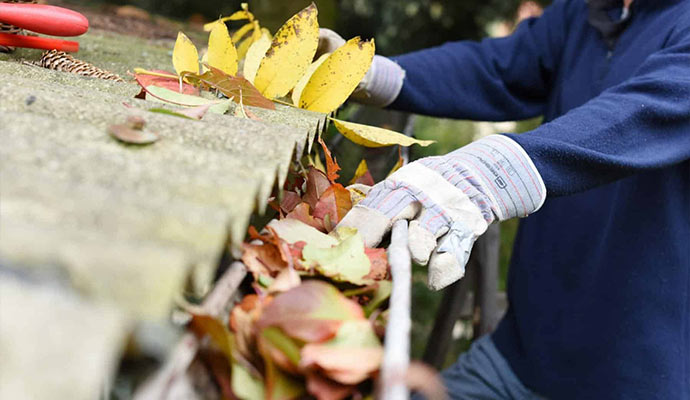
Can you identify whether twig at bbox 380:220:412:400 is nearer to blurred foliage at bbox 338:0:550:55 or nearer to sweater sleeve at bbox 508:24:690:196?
sweater sleeve at bbox 508:24:690:196

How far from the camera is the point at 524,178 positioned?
3.33ft

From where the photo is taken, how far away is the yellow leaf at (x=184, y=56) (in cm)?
112

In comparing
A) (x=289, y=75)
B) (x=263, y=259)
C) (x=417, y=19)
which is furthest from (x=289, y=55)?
(x=417, y=19)

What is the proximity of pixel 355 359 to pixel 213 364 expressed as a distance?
0.13 m

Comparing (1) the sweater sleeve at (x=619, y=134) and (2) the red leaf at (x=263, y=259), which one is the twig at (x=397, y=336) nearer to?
(2) the red leaf at (x=263, y=259)

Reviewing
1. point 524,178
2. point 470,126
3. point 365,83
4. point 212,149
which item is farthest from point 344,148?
point 470,126

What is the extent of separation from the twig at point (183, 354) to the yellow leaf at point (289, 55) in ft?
1.65

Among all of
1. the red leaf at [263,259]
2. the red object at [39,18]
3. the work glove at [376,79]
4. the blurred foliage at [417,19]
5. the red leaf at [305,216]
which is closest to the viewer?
the red leaf at [263,259]

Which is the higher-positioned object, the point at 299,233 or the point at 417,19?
the point at 299,233

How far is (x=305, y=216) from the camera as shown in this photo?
2.86 ft

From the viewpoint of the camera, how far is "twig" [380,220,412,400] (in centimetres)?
49

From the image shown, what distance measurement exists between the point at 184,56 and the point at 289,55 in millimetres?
196

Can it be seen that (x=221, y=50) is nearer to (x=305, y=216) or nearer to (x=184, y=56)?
(x=184, y=56)

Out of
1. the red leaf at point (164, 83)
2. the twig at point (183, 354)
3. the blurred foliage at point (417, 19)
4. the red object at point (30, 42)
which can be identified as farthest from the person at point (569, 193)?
the blurred foliage at point (417, 19)
